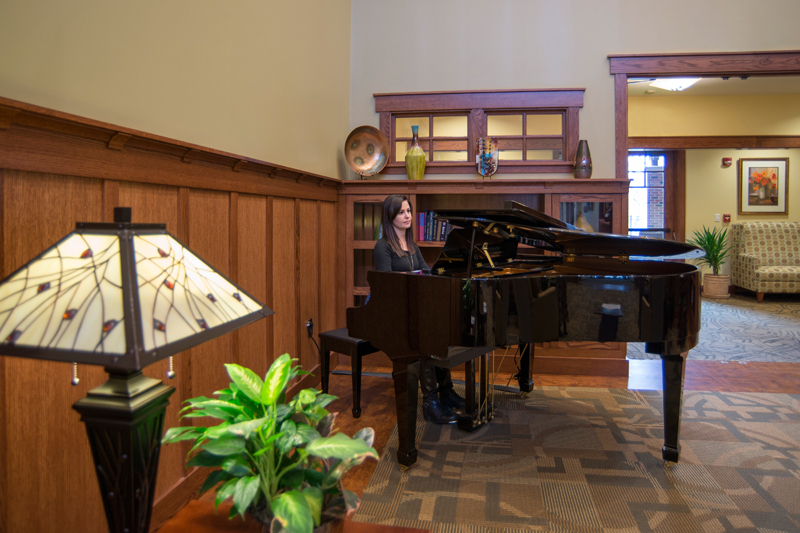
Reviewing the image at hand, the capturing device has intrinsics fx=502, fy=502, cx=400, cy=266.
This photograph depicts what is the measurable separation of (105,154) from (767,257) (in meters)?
8.75

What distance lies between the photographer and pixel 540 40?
4.04 meters

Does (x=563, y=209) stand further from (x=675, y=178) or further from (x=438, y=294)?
(x=675, y=178)

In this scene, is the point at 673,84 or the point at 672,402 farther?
the point at 673,84

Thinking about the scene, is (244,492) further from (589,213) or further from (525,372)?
(589,213)

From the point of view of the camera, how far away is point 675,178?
8.47 meters

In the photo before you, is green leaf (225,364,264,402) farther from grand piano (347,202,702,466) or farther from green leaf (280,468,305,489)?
grand piano (347,202,702,466)

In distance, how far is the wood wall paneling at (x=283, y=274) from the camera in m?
2.81

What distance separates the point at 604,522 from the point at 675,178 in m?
7.98

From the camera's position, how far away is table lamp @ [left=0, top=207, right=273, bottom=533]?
726mm

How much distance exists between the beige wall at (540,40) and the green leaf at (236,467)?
3.78 metres

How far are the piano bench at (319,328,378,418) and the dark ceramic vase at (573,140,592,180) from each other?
7.11 feet

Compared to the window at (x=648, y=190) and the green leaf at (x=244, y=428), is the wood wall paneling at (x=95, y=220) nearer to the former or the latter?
the green leaf at (x=244, y=428)

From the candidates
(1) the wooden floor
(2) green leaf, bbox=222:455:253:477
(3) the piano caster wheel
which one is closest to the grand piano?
(3) the piano caster wheel

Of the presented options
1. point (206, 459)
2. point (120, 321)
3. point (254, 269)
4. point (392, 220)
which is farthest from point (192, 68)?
point (206, 459)
